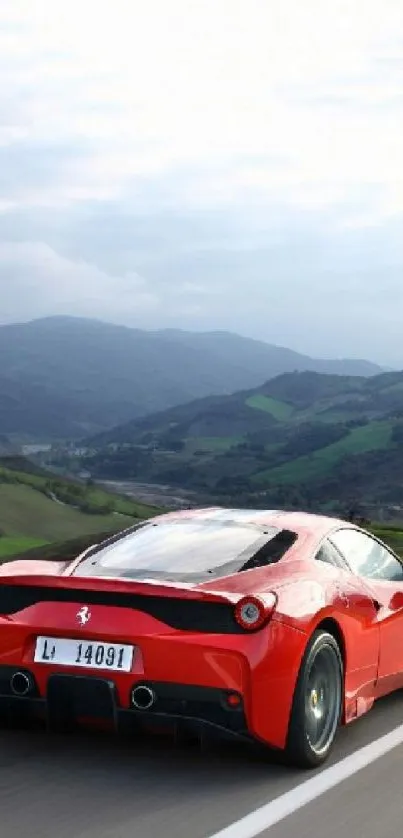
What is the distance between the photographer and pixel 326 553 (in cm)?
636

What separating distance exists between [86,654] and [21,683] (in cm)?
35

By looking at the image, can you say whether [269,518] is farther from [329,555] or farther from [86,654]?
[86,654]

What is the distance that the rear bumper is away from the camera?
520 cm

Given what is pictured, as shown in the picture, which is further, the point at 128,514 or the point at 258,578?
the point at 128,514

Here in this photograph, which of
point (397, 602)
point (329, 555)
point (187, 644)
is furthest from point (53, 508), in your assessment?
point (187, 644)

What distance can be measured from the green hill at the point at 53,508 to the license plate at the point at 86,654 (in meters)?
60.7

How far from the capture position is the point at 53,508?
303 ft

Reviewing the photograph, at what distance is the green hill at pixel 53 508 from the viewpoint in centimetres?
7969

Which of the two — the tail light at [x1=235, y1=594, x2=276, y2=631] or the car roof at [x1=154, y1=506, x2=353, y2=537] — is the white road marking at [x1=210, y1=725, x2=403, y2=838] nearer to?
the tail light at [x1=235, y1=594, x2=276, y2=631]

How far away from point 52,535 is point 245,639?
76494 mm

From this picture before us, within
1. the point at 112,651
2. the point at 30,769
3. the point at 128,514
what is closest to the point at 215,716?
the point at 112,651

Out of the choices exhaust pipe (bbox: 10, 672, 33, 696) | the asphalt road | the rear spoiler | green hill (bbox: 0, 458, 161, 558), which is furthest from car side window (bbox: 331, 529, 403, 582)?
green hill (bbox: 0, 458, 161, 558)

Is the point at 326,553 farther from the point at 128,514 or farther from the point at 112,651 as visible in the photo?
the point at 128,514

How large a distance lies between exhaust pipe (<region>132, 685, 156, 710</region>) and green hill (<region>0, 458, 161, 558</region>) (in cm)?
6080
